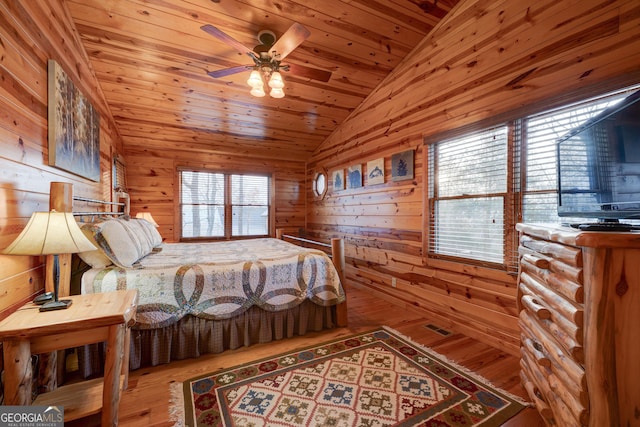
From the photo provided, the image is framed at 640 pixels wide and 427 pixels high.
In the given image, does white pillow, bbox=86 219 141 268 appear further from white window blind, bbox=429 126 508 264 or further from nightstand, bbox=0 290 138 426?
white window blind, bbox=429 126 508 264

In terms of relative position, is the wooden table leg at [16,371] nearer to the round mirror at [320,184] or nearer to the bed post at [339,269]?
the bed post at [339,269]

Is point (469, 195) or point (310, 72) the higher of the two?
point (310, 72)

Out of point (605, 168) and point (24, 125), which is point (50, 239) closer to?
point (24, 125)

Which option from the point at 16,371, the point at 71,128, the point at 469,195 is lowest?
the point at 16,371

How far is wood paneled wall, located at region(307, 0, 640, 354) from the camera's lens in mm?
1745

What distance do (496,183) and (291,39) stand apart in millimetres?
2098

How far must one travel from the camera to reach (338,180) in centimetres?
457

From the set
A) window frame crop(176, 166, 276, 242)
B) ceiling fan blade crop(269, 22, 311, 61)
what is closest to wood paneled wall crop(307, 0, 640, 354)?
ceiling fan blade crop(269, 22, 311, 61)

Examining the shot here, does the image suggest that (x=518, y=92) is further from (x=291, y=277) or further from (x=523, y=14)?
(x=291, y=277)

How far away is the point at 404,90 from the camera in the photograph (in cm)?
321

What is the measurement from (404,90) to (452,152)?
106cm

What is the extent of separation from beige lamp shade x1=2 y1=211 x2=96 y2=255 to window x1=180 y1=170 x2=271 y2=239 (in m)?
3.52

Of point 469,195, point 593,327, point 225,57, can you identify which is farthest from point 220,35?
point 593,327

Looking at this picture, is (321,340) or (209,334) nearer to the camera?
(209,334)
